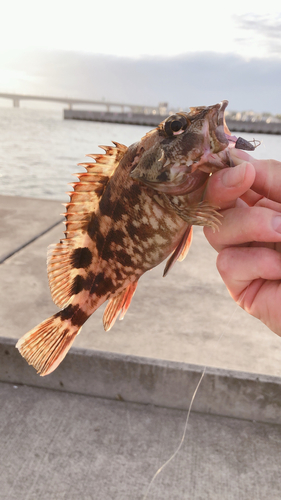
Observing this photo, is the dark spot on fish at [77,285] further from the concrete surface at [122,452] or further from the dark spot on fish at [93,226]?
the concrete surface at [122,452]

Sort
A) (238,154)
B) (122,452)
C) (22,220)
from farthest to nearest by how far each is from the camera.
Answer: (22,220) < (122,452) < (238,154)

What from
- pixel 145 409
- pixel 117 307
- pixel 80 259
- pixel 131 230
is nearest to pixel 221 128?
pixel 131 230

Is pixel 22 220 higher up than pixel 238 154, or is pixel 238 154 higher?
pixel 238 154

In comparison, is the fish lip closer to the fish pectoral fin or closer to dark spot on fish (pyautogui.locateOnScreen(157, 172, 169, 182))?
dark spot on fish (pyautogui.locateOnScreen(157, 172, 169, 182))

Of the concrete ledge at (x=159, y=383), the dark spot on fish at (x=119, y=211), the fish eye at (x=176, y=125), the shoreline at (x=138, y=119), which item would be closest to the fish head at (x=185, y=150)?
the fish eye at (x=176, y=125)

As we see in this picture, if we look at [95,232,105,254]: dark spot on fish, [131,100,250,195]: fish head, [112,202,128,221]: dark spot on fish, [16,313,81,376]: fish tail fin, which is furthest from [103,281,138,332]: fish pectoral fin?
[131,100,250,195]: fish head

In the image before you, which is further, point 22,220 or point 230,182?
point 22,220

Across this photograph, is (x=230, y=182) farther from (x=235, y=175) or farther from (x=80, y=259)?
(x=80, y=259)
